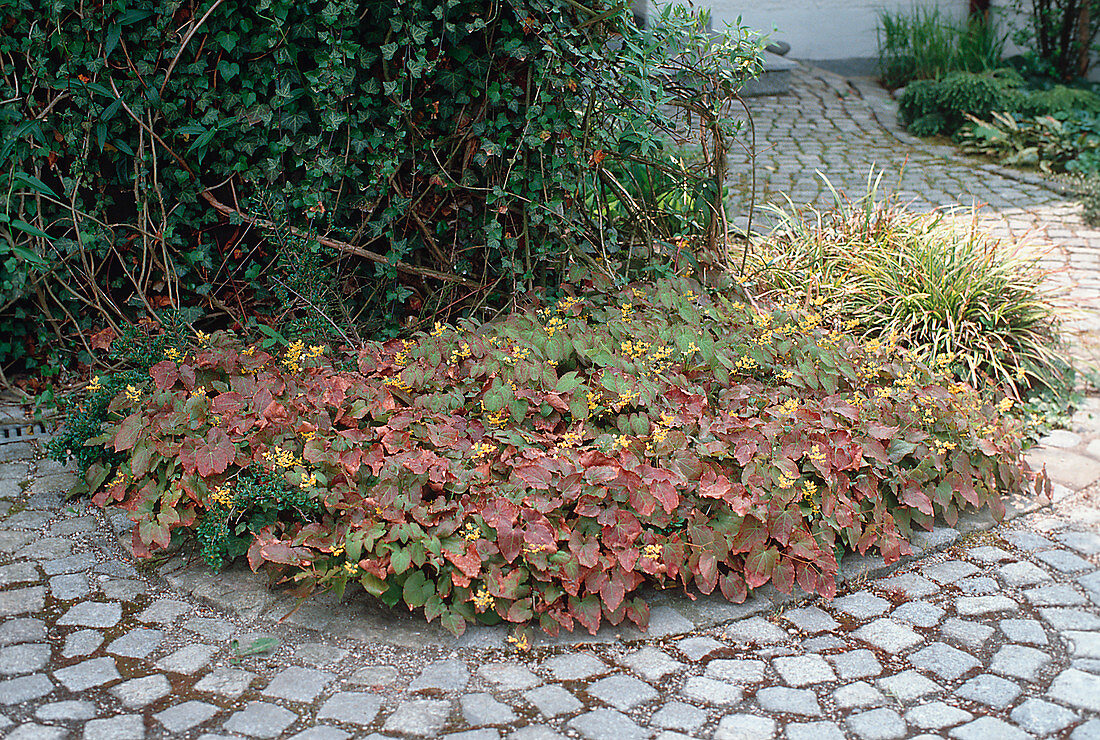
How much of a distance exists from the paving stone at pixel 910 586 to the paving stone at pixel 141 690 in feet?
6.69

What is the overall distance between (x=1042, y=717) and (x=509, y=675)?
1297mm

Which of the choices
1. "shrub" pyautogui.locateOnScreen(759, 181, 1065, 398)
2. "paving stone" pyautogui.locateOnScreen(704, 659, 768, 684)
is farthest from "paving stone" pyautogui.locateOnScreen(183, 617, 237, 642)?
"shrub" pyautogui.locateOnScreen(759, 181, 1065, 398)

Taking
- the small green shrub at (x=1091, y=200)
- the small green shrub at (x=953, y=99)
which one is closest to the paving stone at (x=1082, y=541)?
the small green shrub at (x=1091, y=200)

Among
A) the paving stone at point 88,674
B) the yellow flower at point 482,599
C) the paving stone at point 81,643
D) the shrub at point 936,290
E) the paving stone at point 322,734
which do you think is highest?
the shrub at point 936,290

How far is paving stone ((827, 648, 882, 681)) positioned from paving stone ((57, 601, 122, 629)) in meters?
1.94

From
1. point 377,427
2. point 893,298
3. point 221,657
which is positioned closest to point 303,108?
point 377,427

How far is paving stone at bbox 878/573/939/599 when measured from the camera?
283 cm

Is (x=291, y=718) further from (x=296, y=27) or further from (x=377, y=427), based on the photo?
(x=296, y=27)

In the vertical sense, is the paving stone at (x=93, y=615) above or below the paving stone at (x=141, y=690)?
above

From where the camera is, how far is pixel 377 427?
3064 millimetres

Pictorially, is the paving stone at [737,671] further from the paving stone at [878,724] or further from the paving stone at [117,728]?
the paving stone at [117,728]

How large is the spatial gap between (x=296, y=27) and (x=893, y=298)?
2.89 m

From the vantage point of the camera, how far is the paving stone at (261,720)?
2164 mm

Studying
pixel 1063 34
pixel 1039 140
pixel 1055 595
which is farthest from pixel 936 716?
pixel 1063 34
